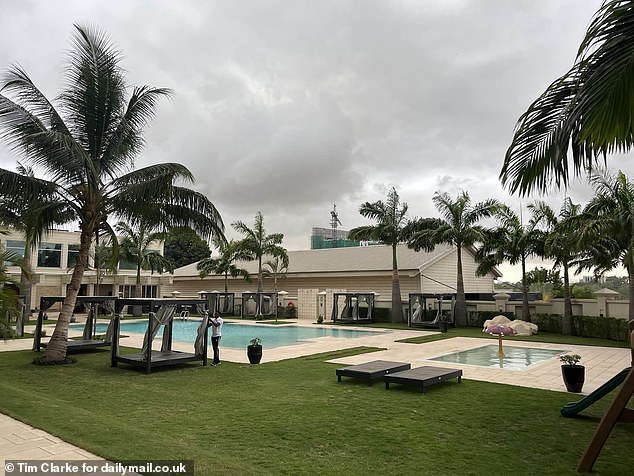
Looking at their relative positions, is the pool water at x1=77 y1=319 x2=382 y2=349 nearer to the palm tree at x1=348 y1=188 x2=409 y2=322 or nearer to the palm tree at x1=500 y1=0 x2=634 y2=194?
the palm tree at x1=348 y1=188 x2=409 y2=322

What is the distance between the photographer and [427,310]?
1110 inches

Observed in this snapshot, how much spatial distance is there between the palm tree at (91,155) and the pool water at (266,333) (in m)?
6.91

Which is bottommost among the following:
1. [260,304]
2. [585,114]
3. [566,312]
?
[566,312]

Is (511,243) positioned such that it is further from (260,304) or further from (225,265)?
(225,265)

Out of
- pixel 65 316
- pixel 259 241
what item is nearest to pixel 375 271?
pixel 259 241

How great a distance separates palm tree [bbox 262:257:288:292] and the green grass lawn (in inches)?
980

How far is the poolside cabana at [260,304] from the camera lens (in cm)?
3462

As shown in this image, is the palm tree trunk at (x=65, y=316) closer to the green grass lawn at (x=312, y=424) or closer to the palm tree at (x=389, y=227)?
the green grass lawn at (x=312, y=424)

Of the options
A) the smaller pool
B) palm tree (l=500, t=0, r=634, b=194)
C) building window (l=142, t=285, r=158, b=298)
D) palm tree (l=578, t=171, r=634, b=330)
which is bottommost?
the smaller pool

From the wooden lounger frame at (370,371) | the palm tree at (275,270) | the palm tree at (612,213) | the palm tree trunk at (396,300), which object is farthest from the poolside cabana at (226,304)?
the wooden lounger frame at (370,371)

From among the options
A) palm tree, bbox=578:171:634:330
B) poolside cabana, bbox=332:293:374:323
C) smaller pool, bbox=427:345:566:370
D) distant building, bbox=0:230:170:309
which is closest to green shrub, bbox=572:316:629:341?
palm tree, bbox=578:171:634:330

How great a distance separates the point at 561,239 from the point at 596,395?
14372 millimetres

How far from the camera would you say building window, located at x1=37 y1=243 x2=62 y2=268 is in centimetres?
3944

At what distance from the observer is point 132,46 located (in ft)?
46.3
